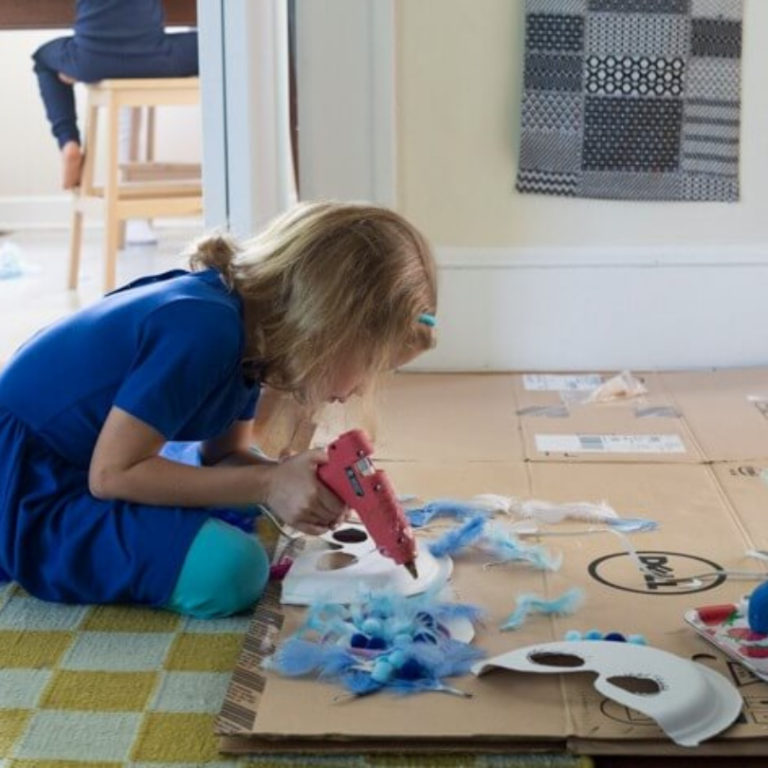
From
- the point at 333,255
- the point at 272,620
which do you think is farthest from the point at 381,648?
the point at 333,255

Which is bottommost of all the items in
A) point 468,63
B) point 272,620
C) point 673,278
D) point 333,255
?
point 272,620

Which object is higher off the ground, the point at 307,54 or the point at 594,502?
the point at 307,54

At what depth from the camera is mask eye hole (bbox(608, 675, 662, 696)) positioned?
109 centimetres

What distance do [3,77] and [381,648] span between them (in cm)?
325

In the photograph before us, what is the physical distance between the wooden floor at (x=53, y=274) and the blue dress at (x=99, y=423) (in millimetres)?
1142

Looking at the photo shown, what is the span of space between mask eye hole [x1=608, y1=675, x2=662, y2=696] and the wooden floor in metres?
1.63

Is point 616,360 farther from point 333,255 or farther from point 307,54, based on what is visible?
point 333,255

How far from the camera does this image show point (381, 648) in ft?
3.86

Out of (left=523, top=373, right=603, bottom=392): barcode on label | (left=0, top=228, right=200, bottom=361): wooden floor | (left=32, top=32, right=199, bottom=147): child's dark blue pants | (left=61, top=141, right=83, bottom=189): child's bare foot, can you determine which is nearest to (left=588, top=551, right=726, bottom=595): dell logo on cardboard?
(left=523, top=373, right=603, bottom=392): barcode on label

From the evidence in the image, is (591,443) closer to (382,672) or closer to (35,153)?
(382,672)

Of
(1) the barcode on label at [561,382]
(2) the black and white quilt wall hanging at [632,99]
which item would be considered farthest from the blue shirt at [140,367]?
(2) the black and white quilt wall hanging at [632,99]

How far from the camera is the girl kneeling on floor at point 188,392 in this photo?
1276 mm

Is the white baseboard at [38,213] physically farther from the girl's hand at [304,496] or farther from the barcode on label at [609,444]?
the girl's hand at [304,496]

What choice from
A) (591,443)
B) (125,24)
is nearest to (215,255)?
(591,443)
